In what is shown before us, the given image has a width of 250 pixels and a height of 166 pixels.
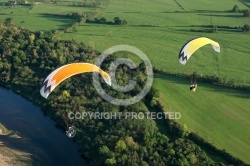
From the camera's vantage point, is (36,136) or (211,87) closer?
(36,136)

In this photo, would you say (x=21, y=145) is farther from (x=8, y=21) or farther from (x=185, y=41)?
(x=8, y=21)

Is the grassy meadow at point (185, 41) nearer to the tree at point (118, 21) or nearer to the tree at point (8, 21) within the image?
the tree at point (118, 21)

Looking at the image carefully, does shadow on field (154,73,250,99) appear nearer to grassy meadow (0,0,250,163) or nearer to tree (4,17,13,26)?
grassy meadow (0,0,250,163)


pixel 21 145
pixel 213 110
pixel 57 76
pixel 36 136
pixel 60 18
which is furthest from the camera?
pixel 60 18

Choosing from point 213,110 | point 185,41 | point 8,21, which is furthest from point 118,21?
point 213,110

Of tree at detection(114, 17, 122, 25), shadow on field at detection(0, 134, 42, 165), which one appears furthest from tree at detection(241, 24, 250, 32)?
shadow on field at detection(0, 134, 42, 165)

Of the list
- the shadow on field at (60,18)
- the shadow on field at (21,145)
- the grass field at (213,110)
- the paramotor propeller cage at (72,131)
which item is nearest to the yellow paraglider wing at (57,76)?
the paramotor propeller cage at (72,131)
